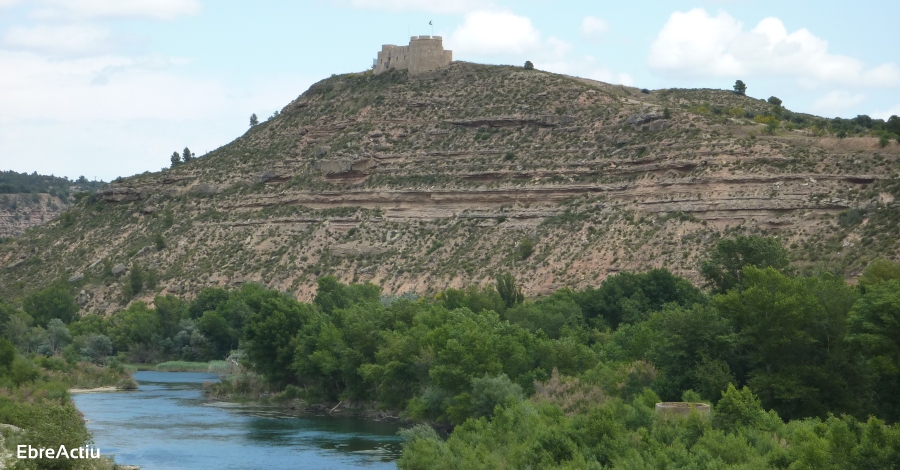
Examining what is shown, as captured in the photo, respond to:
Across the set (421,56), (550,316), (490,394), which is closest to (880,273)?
(550,316)

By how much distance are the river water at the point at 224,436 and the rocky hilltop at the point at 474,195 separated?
85.3 ft

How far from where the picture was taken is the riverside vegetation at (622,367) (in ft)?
115

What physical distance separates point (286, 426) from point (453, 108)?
52.2 meters

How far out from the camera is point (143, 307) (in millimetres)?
97688

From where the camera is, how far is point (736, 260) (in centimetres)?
6191

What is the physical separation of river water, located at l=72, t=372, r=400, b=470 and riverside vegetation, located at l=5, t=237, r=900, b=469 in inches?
105

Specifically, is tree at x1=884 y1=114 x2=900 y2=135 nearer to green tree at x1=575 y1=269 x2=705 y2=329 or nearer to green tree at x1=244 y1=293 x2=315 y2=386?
green tree at x1=575 y1=269 x2=705 y2=329

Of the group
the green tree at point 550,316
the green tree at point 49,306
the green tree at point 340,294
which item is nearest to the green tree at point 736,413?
the green tree at point 550,316

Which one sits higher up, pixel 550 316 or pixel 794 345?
pixel 794 345

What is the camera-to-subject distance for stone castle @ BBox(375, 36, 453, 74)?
113 m

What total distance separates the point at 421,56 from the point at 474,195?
68.2 feet

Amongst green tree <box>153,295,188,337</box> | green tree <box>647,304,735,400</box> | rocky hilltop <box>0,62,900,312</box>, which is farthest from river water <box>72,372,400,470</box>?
rocky hilltop <box>0,62,900,312</box>

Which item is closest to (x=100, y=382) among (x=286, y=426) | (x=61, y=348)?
(x=61, y=348)

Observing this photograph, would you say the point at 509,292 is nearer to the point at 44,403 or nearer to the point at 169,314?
the point at 169,314
